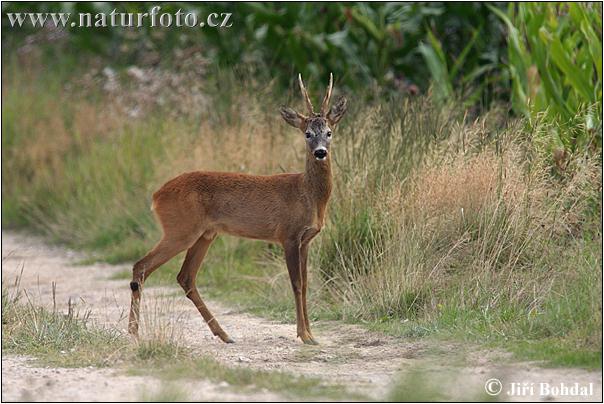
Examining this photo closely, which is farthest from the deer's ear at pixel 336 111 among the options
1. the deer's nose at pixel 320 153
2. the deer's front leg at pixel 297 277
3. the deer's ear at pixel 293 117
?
the deer's front leg at pixel 297 277

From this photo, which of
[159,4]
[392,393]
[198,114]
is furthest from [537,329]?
[159,4]

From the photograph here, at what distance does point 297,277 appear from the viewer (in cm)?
823

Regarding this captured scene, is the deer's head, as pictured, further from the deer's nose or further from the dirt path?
the dirt path

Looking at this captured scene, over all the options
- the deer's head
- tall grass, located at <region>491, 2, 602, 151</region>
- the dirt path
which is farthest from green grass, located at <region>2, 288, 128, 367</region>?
tall grass, located at <region>491, 2, 602, 151</region>

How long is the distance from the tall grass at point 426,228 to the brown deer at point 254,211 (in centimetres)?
85

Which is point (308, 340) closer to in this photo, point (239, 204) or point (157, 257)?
point (239, 204)

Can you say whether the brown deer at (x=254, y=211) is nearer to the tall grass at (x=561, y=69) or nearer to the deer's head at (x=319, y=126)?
the deer's head at (x=319, y=126)

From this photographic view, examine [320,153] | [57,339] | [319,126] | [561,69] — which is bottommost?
[57,339]

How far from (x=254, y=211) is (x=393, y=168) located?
1.83 metres

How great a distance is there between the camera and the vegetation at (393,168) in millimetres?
8414

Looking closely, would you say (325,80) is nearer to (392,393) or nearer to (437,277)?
(437,277)

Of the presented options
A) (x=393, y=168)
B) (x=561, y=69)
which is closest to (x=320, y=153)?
(x=393, y=168)

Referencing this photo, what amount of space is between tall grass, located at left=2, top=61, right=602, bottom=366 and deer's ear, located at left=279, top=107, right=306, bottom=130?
128 cm

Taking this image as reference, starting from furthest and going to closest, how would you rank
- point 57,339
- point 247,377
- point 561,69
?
point 561,69
point 57,339
point 247,377
